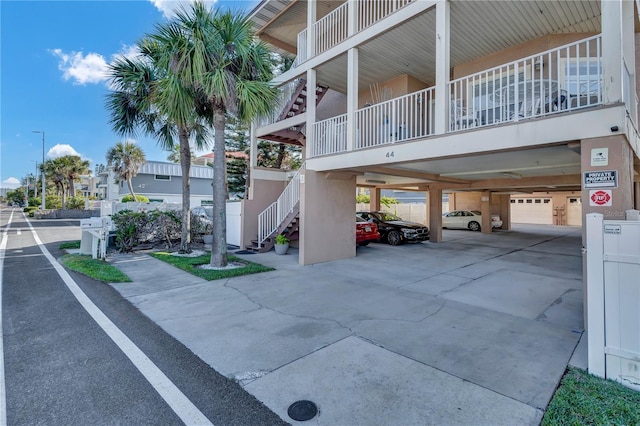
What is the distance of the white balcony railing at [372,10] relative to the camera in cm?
792

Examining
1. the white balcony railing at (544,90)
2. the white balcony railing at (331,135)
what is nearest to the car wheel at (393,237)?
the white balcony railing at (331,135)

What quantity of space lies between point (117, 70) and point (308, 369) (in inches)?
430

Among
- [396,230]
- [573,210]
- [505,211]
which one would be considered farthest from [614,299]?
[573,210]

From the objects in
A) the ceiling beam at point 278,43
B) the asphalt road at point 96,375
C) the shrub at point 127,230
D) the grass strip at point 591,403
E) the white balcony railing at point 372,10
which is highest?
the ceiling beam at point 278,43

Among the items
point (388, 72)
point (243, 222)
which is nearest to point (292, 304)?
point (243, 222)

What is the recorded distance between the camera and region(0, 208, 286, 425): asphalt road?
2586 millimetres

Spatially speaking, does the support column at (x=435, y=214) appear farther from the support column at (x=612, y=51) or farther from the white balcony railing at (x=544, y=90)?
the support column at (x=612, y=51)

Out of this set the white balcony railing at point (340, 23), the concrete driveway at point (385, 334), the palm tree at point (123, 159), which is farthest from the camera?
the palm tree at point (123, 159)

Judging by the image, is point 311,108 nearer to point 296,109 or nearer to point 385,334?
point 296,109

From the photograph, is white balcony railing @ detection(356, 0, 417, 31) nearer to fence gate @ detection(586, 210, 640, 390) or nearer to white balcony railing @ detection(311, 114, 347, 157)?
white balcony railing @ detection(311, 114, 347, 157)

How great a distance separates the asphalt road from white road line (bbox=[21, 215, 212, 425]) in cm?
3

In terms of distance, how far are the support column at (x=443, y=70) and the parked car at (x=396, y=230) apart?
797 cm

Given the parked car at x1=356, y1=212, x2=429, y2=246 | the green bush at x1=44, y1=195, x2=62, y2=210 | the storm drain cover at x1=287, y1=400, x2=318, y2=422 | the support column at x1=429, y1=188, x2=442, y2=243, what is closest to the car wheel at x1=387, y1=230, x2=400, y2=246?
the parked car at x1=356, y1=212, x2=429, y2=246

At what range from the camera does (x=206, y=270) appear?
814 cm
